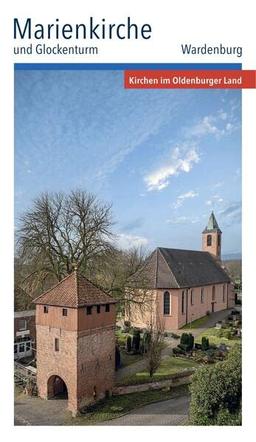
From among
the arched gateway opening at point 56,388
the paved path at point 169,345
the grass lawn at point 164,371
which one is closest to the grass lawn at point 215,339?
the paved path at point 169,345

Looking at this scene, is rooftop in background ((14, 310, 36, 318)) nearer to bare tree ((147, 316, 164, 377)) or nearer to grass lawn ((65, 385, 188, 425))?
bare tree ((147, 316, 164, 377))

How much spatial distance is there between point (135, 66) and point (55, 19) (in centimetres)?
191

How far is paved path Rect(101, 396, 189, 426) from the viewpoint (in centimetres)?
987

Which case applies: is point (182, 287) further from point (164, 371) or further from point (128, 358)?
point (164, 371)

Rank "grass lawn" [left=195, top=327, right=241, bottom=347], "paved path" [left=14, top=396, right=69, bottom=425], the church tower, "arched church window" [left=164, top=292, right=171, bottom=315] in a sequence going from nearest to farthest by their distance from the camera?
"paved path" [left=14, top=396, right=69, bottom=425], "grass lawn" [left=195, top=327, right=241, bottom=347], "arched church window" [left=164, top=292, right=171, bottom=315], the church tower

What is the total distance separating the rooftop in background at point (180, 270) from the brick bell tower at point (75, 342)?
26.0 feet

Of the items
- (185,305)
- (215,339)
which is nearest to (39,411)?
(215,339)

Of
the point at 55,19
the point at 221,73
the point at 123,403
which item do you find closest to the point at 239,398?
the point at 123,403

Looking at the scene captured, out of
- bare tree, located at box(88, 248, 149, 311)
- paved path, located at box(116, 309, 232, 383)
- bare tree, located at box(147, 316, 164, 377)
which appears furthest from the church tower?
bare tree, located at box(147, 316, 164, 377)

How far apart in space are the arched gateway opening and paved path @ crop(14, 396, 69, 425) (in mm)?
254

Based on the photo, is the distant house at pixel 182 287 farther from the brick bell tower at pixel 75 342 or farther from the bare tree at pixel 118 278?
the brick bell tower at pixel 75 342

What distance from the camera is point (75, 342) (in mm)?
10609

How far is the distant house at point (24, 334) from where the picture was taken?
584 inches
